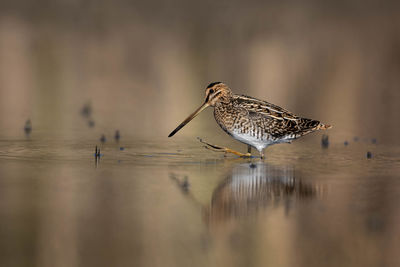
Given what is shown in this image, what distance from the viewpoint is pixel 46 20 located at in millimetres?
23984

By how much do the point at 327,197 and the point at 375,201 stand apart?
0.41 metres

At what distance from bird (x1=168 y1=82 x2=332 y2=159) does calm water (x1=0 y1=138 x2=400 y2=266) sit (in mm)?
257

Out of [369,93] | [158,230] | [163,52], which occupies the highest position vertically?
[163,52]

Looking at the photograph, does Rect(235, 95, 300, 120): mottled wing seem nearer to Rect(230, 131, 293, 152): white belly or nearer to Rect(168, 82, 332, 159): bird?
Rect(168, 82, 332, 159): bird

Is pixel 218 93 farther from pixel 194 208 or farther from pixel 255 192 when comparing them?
pixel 194 208

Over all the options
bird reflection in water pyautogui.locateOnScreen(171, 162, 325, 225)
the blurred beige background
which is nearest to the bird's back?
bird reflection in water pyautogui.locateOnScreen(171, 162, 325, 225)

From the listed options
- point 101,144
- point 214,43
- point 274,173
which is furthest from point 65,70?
point 274,173

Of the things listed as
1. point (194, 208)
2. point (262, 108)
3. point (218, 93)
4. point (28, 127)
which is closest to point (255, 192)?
point (194, 208)

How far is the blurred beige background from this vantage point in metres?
13.0

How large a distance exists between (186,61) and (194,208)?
39.6ft

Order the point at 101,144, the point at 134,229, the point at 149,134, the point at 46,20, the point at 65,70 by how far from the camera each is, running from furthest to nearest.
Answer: the point at 46,20 → the point at 65,70 → the point at 149,134 → the point at 101,144 → the point at 134,229

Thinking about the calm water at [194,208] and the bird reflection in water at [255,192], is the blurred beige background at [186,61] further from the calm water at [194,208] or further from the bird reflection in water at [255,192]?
the bird reflection in water at [255,192]

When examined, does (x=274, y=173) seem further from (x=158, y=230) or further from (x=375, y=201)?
(x=158, y=230)

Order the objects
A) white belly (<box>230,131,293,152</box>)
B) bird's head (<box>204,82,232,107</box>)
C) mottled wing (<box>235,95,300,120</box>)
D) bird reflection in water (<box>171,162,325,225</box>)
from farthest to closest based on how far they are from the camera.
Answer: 1. bird's head (<box>204,82,232,107</box>)
2. mottled wing (<box>235,95,300,120</box>)
3. white belly (<box>230,131,293,152</box>)
4. bird reflection in water (<box>171,162,325,225</box>)
